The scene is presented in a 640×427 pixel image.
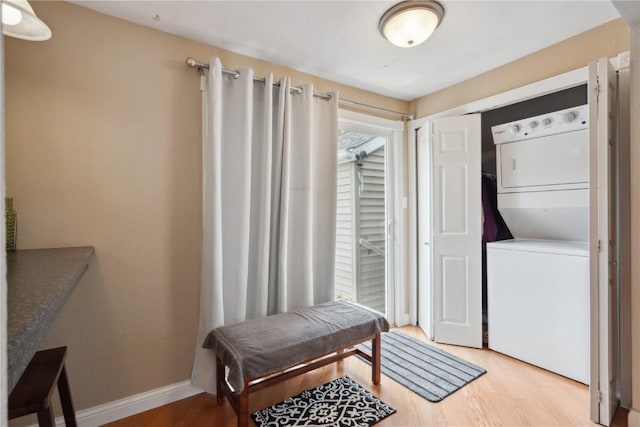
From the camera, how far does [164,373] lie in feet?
Answer: 5.99

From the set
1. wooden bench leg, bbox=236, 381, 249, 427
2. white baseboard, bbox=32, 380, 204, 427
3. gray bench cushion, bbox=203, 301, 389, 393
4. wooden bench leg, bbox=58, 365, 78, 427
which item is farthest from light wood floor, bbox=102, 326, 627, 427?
wooden bench leg, bbox=58, 365, 78, 427

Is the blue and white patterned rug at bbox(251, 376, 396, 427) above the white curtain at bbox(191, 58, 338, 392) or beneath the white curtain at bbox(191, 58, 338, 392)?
beneath

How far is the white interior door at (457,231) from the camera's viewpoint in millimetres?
2521

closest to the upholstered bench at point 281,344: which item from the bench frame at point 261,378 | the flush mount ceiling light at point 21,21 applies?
the bench frame at point 261,378

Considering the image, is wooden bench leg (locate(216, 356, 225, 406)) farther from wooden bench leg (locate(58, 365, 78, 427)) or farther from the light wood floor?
wooden bench leg (locate(58, 365, 78, 427))

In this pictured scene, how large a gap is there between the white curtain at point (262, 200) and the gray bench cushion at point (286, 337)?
0.64 feet

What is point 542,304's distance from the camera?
7.06ft

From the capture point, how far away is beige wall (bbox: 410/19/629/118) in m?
1.80

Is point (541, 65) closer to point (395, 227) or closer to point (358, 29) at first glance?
point (358, 29)

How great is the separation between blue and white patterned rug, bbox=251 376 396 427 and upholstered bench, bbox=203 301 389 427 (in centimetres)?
19

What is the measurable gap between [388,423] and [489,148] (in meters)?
2.63

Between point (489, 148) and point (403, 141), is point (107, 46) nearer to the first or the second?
point (403, 141)

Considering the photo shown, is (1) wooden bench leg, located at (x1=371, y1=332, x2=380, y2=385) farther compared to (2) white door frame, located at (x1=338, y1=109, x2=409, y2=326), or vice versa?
(2) white door frame, located at (x1=338, y1=109, x2=409, y2=326)

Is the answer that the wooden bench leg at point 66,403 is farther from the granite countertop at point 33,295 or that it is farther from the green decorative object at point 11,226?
the green decorative object at point 11,226
